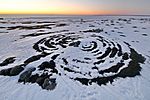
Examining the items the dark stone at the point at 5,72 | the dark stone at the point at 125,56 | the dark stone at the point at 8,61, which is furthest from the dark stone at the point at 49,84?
the dark stone at the point at 125,56

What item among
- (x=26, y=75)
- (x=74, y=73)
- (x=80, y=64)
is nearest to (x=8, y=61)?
(x=26, y=75)

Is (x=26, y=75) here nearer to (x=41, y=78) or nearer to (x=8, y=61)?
(x=41, y=78)

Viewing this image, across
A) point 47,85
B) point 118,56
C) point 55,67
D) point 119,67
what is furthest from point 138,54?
point 47,85

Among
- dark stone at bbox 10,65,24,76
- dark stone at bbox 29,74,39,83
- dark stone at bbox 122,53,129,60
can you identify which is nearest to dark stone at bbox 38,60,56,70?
dark stone at bbox 29,74,39,83

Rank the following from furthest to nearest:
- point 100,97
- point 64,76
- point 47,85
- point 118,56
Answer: point 118,56
point 64,76
point 47,85
point 100,97

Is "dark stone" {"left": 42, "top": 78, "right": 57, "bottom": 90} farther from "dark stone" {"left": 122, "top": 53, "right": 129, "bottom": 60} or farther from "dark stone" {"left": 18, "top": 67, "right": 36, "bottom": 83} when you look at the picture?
"dark stone" {"left": 122, "top": 53, "right": 129, "bottom": 60}

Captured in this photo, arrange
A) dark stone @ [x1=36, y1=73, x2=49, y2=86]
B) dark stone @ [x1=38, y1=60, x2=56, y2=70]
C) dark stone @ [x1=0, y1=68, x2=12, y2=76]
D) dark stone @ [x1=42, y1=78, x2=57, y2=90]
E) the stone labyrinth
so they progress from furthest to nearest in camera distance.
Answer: dark stone @ [x1=38, y1=60, x2=56, y2=70]
dark stone @ [x1=0, y1=68, x2=12, y2=76]
the stone labyrinth
dark stone @ [x1=36, y1=73, x2=49, y2=86]
dark stone @ [x1=42, y1=78, x2=57, y2=90]

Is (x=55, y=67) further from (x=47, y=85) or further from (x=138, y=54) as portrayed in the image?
(x=138, y=54)

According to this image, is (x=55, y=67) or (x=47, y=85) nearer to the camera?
(x=47, y=85)
